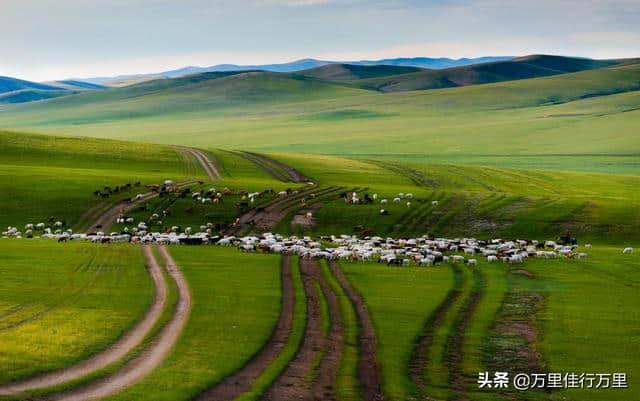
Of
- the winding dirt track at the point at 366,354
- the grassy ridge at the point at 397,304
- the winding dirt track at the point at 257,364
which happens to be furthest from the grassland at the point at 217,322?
the grassy ridge at the point at 397,304

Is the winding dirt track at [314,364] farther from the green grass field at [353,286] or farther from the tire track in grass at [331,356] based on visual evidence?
the green grass field at [353,286]

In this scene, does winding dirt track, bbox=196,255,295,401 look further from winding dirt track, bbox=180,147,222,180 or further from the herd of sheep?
winding dirt track, bbox=180,147,222,180

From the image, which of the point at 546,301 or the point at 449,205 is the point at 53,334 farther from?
the point at 449,205

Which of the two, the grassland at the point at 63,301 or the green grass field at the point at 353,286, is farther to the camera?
the grassland at the point at 63,301

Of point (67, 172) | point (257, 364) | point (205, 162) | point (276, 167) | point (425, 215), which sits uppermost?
point (67, 172)

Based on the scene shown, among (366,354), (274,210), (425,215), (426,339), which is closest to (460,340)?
(426,339)

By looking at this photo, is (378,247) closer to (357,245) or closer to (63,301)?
(357,245)

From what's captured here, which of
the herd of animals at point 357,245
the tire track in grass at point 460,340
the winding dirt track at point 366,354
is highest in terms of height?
the winding dirt track at point 366,354
